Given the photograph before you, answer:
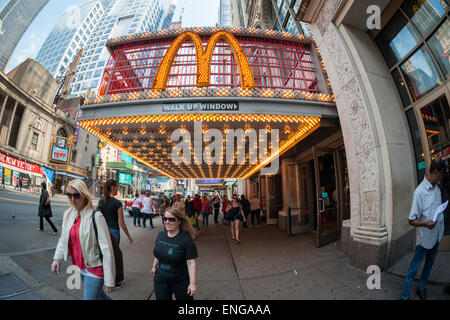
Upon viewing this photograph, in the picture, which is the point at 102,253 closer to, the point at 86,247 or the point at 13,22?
the point at 86,247

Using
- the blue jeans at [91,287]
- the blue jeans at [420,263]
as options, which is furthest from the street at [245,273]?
the blue jeans at [91,287]

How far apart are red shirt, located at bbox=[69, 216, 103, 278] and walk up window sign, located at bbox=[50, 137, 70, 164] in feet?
130

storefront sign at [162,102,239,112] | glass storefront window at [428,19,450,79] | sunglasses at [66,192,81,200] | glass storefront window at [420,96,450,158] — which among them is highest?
glass storefront window at [428,19,450,79]

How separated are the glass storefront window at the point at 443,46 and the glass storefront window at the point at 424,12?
9.6 inches

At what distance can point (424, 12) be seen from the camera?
4.46 m

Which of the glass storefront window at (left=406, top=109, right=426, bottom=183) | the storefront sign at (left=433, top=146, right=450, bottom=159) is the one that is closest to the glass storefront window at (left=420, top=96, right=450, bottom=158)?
the storefront sign at (left=433, top=146, right=450, bottom=159)

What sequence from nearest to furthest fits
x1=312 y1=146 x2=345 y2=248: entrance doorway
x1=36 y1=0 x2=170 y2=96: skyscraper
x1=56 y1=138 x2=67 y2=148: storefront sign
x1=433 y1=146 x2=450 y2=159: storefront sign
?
x1=433 y1=146 x2=450 y2=159: storefront sign
x1=312 y1=146 x2=345 y2=248: entrance doorway
x1=56 y1=138 x2=67 y2=148: storefront sign
x1=36 y1=0 x2=170 y2=96: skyscraper

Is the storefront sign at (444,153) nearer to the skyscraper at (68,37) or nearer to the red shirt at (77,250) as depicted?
the red shirt at (77,250)

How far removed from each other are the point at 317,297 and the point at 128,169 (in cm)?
5425

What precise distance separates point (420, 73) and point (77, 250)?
7.49m

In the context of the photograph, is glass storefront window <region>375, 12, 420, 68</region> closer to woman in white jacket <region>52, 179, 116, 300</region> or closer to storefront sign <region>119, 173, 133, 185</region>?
woman in white jacket <region>52, 179, 116, 300</region>

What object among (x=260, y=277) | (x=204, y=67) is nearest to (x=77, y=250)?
(x=260, y=277)

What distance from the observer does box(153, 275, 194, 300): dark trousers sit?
2.30 metres

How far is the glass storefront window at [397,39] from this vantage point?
4784mm
